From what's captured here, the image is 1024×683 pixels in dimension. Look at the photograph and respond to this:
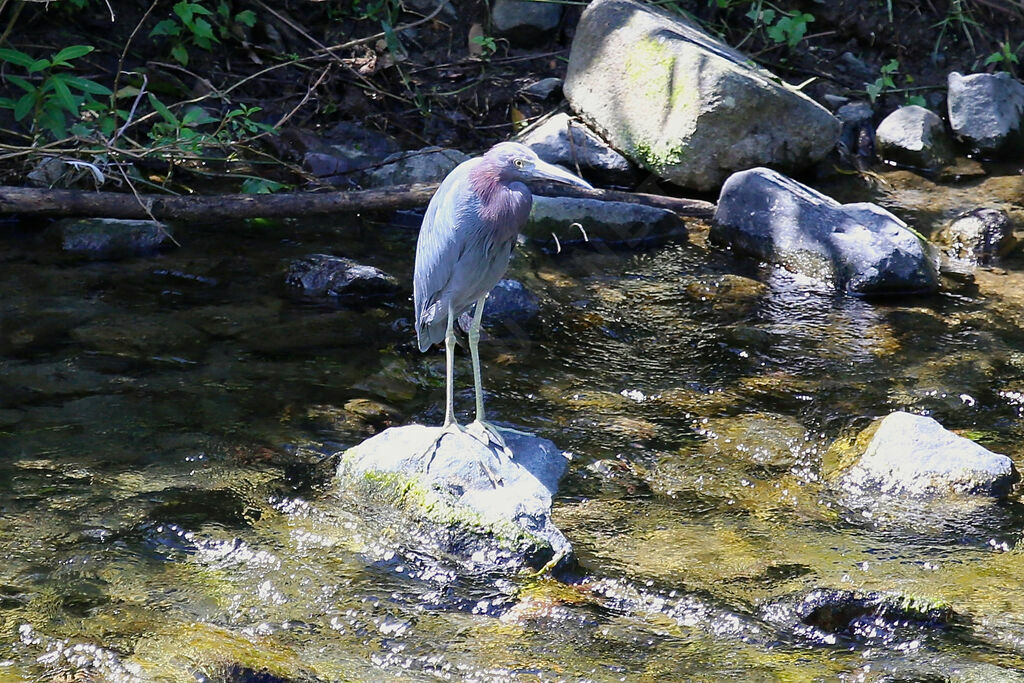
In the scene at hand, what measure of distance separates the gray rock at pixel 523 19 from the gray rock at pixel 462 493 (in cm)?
496

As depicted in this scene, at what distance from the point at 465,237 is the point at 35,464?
176 centimetres

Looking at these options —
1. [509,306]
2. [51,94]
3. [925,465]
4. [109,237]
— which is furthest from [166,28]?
[925,465]

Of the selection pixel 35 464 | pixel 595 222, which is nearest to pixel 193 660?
pixel 35 464

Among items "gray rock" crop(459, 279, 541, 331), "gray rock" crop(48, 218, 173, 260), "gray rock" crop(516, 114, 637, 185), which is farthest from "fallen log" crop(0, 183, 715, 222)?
"gray rock" crop(516, 114, 637, 185)

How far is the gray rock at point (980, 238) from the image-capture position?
615 cm

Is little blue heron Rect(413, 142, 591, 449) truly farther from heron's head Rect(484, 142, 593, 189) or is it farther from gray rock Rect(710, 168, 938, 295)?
gray rock Rect(710, 168, 938, 295)

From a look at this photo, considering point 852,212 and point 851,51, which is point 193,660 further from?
point 851,51

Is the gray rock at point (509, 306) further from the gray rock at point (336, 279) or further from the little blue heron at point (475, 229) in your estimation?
the little blue heron at point (475, 229)

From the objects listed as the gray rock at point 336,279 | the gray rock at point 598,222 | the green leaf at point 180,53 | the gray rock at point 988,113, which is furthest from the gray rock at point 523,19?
the gray rock at point 336,279

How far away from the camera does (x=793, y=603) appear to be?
322cm

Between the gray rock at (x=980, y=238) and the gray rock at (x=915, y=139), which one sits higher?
the gray rock at (x=915, y=139)

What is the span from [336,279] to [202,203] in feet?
2.87

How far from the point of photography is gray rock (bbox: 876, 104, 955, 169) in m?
7.58

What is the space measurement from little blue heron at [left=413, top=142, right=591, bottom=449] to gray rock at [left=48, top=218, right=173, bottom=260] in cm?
241
